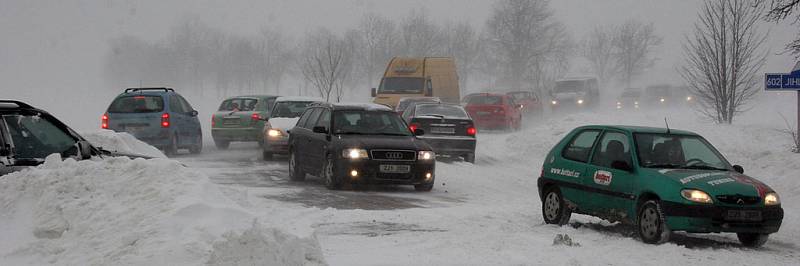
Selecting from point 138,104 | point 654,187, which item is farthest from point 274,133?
point 654,187

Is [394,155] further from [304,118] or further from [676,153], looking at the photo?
[676,153]

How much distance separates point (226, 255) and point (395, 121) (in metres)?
9.53

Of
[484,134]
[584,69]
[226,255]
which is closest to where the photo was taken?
[226,255]

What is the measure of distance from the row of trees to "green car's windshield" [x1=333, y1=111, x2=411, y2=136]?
24.9 m

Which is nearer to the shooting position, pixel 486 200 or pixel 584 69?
pixel 486 200

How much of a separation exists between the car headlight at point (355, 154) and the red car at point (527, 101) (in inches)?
1172

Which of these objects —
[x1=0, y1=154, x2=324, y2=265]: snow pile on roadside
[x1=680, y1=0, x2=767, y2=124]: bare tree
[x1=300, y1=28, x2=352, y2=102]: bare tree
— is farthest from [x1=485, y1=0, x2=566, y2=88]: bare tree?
[x1=0, y1=154, x2=324, y2=265]: snow pile on roadside

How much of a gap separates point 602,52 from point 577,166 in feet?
311

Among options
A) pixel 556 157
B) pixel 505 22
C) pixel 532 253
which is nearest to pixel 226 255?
pixel 532 253

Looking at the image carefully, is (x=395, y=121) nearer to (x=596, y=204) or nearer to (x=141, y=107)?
(x=596, y=204)

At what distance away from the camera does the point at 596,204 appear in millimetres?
9766

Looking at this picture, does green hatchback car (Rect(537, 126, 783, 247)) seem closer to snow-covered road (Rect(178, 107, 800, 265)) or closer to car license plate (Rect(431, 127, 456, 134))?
snow-covered road (Rect(178, 107, 800, 265))

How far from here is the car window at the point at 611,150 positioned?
31.6ft

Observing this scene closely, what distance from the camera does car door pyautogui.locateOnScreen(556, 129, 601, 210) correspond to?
10.0 m
